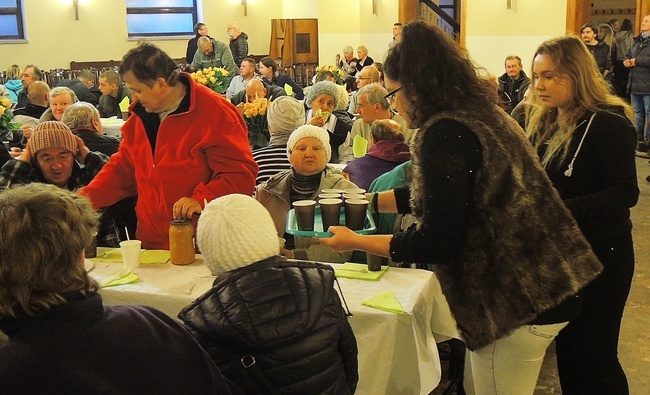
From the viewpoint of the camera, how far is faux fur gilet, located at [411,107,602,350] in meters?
1.72

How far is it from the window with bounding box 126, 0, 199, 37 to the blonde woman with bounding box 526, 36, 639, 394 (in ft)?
39.1

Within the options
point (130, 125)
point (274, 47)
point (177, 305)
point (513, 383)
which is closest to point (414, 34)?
point (513, 383)

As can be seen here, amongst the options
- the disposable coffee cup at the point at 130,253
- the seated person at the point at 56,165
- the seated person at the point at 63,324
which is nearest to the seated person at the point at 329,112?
the seated person at the point at 56,165

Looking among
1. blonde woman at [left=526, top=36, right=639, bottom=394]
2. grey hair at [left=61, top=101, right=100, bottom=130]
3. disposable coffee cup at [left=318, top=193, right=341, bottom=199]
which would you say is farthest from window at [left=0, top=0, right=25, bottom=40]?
blonde woman at [left=526, top=36, right=639, bottom=394]

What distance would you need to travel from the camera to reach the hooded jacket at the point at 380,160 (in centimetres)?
341

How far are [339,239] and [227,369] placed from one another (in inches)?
22.0

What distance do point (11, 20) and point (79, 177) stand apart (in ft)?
32.1

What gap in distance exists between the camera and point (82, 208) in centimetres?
139

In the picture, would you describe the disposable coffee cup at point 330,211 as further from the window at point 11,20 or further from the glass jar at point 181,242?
the window at point 11,20

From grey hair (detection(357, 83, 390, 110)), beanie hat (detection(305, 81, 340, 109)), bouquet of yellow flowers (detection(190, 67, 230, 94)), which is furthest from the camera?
bouquet of yellow flowers (detection(190, 67, 230, 94))

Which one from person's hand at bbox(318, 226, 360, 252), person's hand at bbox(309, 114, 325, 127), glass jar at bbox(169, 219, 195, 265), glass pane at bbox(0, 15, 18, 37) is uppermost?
glass pane at bbox(0, 15, 18, 37)

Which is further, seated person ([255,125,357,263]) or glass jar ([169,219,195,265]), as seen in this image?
seated person ([255,125,357,263])

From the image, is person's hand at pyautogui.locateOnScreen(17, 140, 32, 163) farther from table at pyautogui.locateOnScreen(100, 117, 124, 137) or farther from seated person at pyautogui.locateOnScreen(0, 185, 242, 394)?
table at pyautogui.locateOnScreen(100, 117, 124, 137)

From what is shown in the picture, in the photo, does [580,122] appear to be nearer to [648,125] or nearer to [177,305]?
[177,305]
